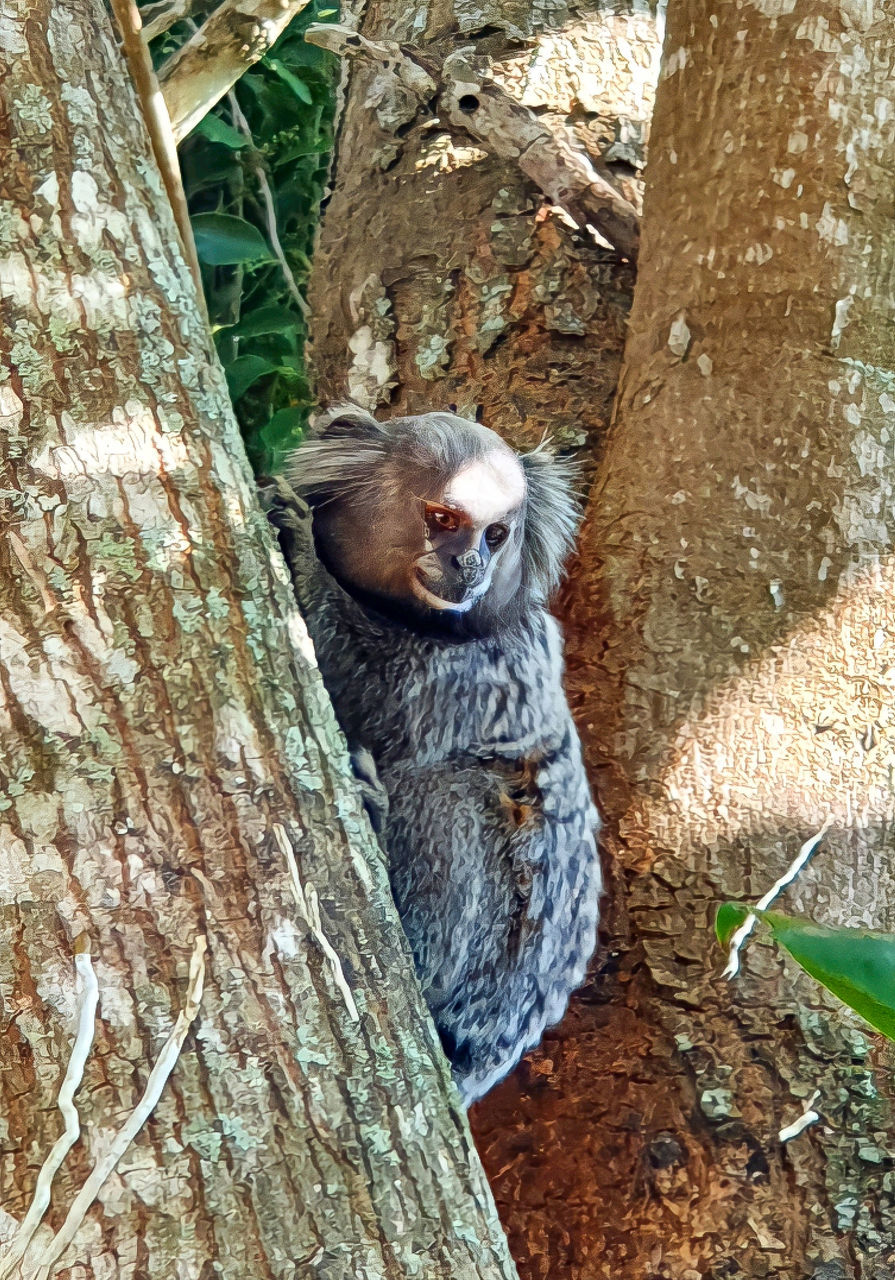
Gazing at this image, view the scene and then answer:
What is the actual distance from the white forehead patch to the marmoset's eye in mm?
19

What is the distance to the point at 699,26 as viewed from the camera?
2088mm

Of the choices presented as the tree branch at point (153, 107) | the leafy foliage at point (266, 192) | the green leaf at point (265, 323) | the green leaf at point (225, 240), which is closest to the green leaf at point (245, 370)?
the leafy foliage at point (266, 192)

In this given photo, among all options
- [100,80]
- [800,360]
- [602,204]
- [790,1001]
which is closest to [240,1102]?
[790,1001]

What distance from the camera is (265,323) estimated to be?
332cm

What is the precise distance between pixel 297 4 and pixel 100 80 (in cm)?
81

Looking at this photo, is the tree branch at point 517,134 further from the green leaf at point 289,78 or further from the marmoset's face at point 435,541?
the green leaf at point 289,78

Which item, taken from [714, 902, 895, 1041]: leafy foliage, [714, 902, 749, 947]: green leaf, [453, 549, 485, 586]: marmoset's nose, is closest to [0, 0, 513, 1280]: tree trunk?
[714, 902, 749, 947]: green leaf

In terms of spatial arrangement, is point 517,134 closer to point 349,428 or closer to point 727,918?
point 349,428

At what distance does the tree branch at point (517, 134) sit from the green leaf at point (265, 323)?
41.1 inches

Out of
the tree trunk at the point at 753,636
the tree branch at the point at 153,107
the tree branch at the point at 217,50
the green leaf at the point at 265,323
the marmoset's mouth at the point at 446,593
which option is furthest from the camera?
the green leaf at the point at 265,323

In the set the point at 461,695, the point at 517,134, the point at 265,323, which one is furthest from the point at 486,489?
the point at 265,323

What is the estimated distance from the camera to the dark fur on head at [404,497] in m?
2.14

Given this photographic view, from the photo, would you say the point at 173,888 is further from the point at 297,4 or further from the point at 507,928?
the point at 297,4

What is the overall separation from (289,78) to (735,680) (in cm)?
232
